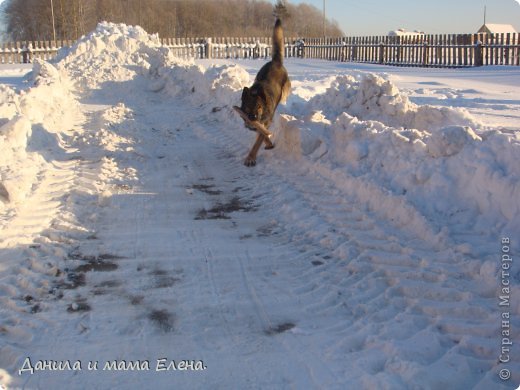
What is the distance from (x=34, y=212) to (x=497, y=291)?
426cm

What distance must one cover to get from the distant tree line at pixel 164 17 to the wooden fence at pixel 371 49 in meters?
3.08

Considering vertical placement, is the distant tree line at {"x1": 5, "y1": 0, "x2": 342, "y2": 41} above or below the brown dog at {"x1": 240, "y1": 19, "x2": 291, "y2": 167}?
above

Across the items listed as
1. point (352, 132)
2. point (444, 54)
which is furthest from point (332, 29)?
point (352, 132)

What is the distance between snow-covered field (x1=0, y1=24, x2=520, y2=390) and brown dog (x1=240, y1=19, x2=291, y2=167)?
25 cm

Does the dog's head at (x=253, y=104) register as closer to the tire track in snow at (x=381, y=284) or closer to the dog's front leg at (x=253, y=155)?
the dog's front leg at (x=253, y=155)

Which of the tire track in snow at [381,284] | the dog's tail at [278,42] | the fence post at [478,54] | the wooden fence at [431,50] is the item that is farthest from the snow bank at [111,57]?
the wooden fence at [431,50]

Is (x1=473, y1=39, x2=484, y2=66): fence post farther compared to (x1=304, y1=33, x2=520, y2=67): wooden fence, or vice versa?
(x1=473, y1=39, x2=484, y2=66): fence post

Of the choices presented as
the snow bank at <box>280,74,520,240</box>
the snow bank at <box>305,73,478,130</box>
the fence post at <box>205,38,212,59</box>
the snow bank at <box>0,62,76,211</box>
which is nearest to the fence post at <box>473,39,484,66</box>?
the snow bank at <box>305,73,478,130</box>

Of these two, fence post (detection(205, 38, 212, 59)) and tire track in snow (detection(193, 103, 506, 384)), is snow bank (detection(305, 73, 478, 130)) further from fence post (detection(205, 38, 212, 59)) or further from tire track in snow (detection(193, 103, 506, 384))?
fence post (detection(205, 38, 212, 59))

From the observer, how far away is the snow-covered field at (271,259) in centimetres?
285

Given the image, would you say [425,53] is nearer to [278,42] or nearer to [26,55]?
[278,42]

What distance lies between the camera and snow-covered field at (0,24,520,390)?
285 cm

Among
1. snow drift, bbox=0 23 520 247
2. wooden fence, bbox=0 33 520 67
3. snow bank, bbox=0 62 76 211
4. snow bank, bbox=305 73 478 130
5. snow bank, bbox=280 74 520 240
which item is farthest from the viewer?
wooden fence, bbox=0 33 520 67

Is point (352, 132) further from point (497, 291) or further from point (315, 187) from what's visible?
point (497, 291)
